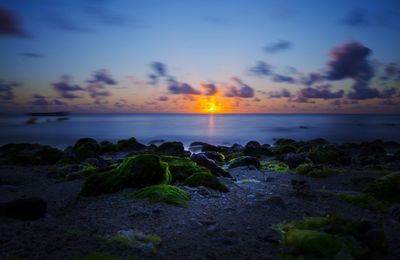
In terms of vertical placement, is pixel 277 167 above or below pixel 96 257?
below

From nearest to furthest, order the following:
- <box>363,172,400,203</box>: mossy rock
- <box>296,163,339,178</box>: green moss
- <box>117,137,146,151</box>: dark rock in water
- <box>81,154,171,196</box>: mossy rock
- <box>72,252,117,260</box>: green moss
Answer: <box>72,252,117,260</box>: green moss < <box>81,154,171,196</box>: mossy rock < <box>363,172,400,203</box>: mossy rock < <box>296,163,339,178</box>: green moss < <box>117,137,146,151</box>: dark rock in water

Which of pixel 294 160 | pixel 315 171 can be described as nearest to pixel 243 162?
pixel 294 160

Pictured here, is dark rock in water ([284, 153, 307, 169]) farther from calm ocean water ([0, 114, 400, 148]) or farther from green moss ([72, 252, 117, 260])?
calm ocean water ([0, 114, 400, 148])

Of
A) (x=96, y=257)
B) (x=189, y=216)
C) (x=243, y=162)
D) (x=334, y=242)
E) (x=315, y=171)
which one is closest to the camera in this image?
(x=96, y=257)

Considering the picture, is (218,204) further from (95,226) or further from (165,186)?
(95,226)

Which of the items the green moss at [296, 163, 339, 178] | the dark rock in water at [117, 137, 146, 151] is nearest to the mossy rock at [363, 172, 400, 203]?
the green moss at [296, 163, 339, 178]

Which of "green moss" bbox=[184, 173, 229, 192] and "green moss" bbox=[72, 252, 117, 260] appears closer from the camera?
"green moss" bbox=[72, 252, 117, 260]

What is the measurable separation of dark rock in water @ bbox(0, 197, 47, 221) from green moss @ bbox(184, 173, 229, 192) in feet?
12.7

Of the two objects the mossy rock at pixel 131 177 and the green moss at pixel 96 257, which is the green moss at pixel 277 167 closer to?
the mossy rock at pixel 131 177

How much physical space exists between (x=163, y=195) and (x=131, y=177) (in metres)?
1.42

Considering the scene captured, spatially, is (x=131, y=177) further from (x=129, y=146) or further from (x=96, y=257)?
(x=129, y=146)

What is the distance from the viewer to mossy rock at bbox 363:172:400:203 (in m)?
8.78

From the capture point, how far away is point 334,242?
4715mm

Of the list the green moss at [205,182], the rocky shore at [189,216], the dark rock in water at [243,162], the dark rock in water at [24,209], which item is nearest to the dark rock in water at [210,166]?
the rocky shore at [189,216]
